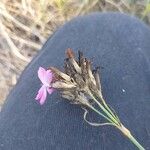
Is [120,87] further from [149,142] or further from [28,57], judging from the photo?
[28,57]

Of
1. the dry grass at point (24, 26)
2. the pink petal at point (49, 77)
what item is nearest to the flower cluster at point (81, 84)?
the pink petal at point (49, 77)

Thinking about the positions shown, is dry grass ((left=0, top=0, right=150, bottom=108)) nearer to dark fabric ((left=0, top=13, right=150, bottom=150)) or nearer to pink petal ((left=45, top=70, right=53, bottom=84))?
dark fabric ((left=0, top=13, right=150, bottom=150))

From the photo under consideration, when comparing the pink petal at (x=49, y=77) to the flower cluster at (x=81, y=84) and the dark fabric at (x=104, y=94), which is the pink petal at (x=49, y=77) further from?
the dark fabric at (x=104, y=94)

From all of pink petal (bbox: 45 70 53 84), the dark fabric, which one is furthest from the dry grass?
pink petal (bbox: 45 70 53 84)

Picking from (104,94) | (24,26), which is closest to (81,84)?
(104,94)

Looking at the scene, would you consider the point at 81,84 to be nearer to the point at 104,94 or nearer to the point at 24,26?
the point at 104,94

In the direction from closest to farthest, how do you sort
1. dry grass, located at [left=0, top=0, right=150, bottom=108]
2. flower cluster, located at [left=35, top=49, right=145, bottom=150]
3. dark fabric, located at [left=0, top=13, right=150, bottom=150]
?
flower cluster, located at [left=35, top=49, right=145, bottom=150] → dark fabric, located at [left=0, top=13, right=150, bottom=150] → dry grass, located at [left=0, top=0, right=150, bottom=108]
